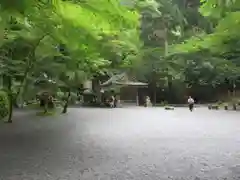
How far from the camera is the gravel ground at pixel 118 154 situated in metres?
7.14

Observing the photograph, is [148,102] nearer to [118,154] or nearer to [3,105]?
[3,105]

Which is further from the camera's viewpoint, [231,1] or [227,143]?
[227,143]

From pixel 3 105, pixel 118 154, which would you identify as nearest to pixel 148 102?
pixel 3 105

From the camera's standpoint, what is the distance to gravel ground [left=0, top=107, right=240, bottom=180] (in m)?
7.14

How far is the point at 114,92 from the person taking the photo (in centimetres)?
3419

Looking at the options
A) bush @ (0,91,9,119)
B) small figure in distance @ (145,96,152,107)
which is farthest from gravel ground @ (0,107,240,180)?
small figure in distance @ (145,96,152,107)

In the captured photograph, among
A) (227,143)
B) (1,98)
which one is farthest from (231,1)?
(1,98)

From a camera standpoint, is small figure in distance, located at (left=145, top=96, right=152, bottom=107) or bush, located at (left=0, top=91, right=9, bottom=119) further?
small figure in distance, located at (left=145, top=96, right=152, bottom=107)

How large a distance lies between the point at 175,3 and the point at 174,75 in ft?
26.0

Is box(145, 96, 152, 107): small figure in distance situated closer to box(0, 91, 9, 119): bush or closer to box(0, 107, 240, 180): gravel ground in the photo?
box(0, 91, 9, 119): bush

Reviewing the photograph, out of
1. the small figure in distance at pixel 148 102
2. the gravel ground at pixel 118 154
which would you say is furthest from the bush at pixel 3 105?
the small figure in distance at pixel 148 102

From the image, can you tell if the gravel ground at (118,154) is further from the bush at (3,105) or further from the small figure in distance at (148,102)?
the small figure in distance at (148,102)

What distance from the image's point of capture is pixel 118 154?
9.35 metres

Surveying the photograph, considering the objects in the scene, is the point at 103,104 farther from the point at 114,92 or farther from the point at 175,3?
the point at 175,3
